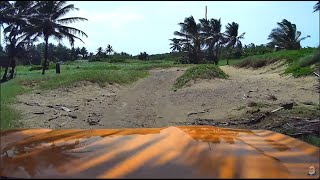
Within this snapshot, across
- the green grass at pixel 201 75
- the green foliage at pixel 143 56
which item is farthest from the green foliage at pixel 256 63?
the green foliage at pixel 143 56

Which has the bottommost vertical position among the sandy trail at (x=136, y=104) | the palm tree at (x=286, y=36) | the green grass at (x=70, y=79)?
the sandy trail at (x=136, y=104)

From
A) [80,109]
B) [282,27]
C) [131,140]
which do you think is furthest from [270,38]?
[131,140]

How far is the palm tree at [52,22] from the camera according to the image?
99.4 ft

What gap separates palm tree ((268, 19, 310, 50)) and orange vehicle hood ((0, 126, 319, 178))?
39610mm

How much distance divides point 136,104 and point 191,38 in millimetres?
38896

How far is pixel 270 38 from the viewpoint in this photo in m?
42.0

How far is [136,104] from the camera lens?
14953mm

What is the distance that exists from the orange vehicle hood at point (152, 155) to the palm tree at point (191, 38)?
4910 centimetres

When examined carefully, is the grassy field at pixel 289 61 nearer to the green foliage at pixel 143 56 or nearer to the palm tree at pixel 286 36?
the palm tree at pixel 286 36

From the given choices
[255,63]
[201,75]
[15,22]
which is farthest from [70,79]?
[255,63]

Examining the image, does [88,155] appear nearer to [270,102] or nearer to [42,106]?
[42,106]

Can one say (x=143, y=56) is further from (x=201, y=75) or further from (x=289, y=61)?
(x=201, y=75)

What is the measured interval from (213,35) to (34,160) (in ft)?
171

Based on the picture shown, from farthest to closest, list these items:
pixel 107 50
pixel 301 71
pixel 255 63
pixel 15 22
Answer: pixel 107 50, pixel 255 63, pixel 15 22, pixel 301 71
